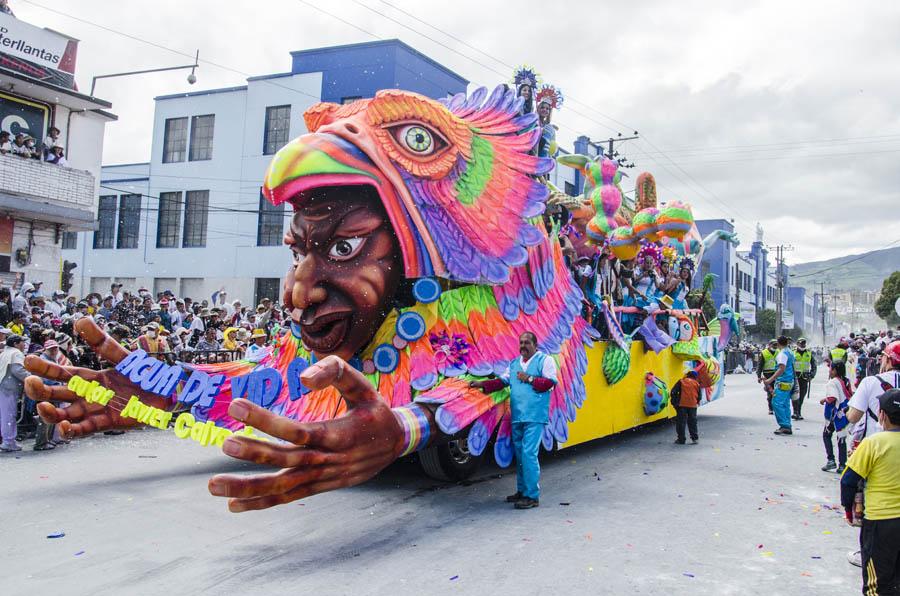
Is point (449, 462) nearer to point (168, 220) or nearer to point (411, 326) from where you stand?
point (411, 326)

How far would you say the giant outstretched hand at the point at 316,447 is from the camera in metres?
4.29

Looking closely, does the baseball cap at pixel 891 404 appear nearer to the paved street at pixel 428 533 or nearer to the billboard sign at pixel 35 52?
the paved street at pixel 428 533

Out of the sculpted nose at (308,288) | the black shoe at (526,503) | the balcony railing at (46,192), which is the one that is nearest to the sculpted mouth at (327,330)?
the sculpted nose at (308,288)

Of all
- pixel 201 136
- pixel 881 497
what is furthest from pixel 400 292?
pixel 201 136

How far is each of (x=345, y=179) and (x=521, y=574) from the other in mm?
3431

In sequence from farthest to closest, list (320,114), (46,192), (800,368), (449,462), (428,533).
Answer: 1. (46,192)
2. (800,368)
3. (449,462)
4. (320,114)
5. (428,533)

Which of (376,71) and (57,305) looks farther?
(376,71)

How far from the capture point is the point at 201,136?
996 inches

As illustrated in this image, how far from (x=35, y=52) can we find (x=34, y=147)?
2290 millimetres

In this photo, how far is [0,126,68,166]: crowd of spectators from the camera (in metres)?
15.3

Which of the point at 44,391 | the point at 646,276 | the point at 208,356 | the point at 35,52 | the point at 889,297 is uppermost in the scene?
the point at 35,52

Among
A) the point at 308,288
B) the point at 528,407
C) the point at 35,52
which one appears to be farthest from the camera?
the point at 35,52

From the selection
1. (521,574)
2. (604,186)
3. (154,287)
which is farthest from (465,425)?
(154,287)

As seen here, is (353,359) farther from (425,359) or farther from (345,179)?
(345,179)
